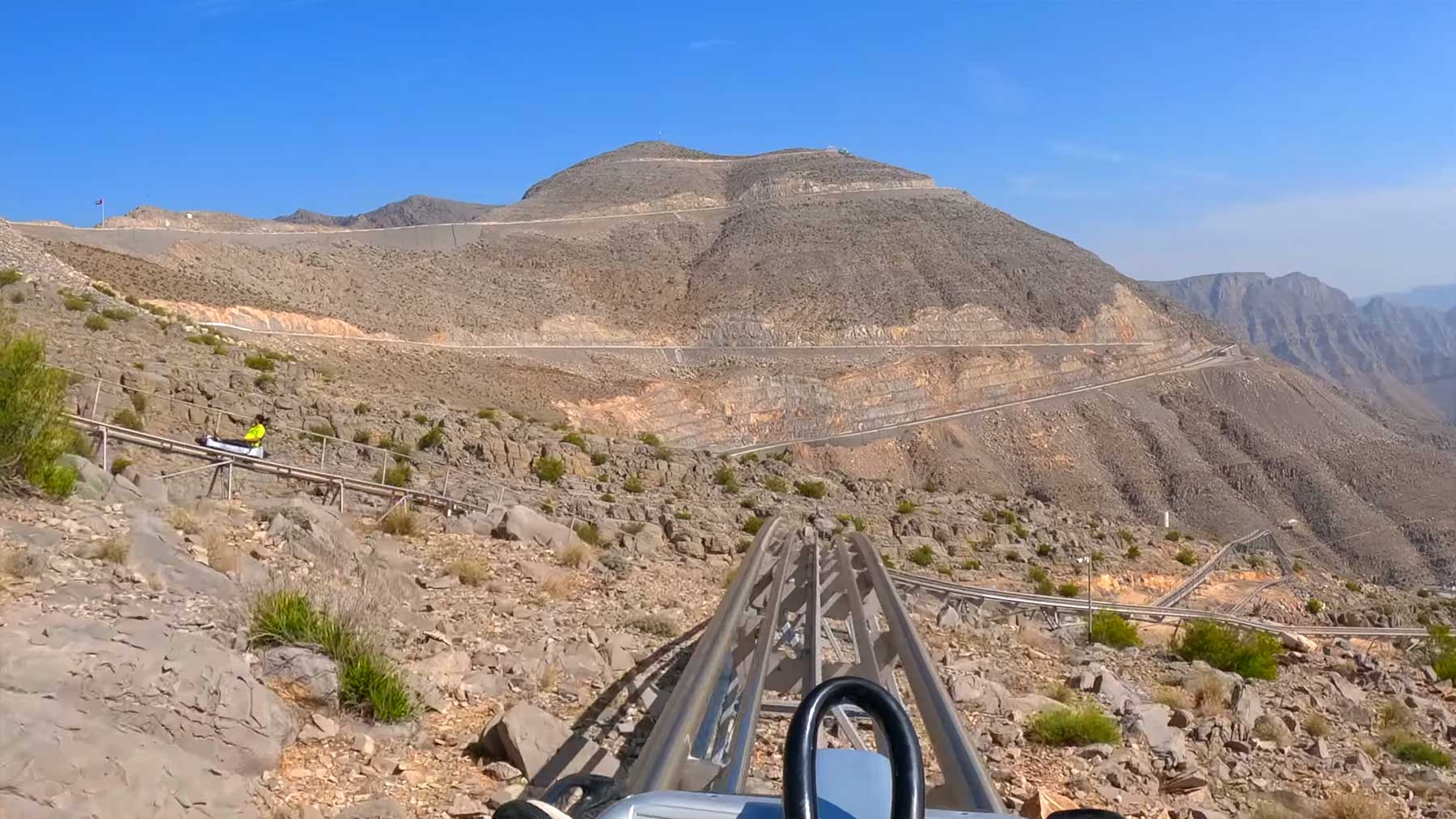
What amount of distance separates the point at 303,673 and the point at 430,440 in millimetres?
20656

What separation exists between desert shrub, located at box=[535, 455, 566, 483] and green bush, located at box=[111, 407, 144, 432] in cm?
1093

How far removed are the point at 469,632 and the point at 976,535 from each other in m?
30.7

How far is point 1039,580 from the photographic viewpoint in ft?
103

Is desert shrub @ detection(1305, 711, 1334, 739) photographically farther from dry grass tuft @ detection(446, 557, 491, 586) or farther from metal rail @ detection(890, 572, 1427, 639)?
metal rail @ detection(890, 572, 1427, 639)

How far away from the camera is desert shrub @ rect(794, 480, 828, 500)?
39375mm

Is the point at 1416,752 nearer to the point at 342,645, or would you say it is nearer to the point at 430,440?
the point at 342,645

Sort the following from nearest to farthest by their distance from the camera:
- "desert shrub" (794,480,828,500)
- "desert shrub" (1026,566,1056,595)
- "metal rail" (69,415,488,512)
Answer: "metal rail" (69,415,488,512)
"desert shrub" (1026,566,1056,595)
"desert shrub" (794,480,828,500)

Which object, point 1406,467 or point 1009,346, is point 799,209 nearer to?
point 1009,346

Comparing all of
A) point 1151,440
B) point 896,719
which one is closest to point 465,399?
point 896,719

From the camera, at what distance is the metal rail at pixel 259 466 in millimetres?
14766

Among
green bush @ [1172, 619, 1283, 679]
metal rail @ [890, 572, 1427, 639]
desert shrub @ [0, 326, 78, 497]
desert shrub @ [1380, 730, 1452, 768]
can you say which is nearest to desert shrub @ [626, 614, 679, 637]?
desert shrub @ [0, 326, 78, 497]

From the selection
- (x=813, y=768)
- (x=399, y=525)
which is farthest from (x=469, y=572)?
(x=813, y=768)

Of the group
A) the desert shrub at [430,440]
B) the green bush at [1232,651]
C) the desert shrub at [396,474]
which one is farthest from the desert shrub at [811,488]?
the green bush at [1232,651]

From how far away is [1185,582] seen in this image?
3834 centimetres
